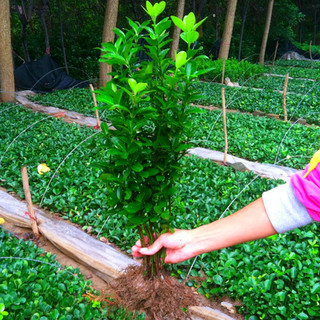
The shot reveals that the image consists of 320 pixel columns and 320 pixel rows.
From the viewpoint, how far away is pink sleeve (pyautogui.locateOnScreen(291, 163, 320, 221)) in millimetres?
1148

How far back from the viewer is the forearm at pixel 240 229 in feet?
4.37

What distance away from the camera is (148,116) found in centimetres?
163

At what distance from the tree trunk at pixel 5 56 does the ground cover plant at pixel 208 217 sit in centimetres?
253

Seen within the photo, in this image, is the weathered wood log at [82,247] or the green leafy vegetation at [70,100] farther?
the green leafy vegetation at [70,100]

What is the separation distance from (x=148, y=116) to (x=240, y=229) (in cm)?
68

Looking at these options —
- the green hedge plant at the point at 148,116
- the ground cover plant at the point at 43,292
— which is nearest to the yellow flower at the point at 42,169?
the ground cover plant at the point at 43,292

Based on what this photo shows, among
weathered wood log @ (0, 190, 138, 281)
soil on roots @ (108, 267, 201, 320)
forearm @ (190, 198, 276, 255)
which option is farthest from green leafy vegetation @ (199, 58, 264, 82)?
forearm @ (190, 198, 276, 255)

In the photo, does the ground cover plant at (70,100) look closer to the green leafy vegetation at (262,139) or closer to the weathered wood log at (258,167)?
the green leafy vegetation at (262,139)

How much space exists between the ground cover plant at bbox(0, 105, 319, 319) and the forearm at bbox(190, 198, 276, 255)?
0.61m

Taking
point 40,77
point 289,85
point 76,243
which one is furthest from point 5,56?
point 289,85

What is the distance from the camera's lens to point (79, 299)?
2.36 m

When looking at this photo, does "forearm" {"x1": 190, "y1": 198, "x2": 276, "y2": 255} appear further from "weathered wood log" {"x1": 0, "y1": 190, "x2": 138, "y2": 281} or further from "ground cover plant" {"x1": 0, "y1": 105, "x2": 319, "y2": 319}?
"weathered wood log" {"x1": 0, "y1": 190, "x2": 138, "y2": 281}

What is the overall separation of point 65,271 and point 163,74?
1.80 m

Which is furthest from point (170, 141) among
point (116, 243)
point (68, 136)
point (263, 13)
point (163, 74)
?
point (263, 13)
